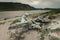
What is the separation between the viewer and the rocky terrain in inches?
220

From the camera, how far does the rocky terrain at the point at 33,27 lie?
558 cm

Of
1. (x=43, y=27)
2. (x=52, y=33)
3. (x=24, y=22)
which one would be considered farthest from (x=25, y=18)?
(x=52, y=33)

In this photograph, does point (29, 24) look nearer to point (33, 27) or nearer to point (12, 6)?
point (33, 27)

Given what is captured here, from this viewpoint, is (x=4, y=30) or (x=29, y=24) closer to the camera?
(x=29, y=24)

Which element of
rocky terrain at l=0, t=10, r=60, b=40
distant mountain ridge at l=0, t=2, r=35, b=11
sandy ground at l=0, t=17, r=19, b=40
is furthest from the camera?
distant mountain ridge at l=0, t=2, r=35, b=11

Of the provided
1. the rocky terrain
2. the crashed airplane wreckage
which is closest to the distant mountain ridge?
the rocky terrain

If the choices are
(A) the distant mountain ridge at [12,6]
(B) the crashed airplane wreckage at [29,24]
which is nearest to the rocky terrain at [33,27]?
(B) the crashed airplane wreckage at [29,24]

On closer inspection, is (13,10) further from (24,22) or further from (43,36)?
(43,36)

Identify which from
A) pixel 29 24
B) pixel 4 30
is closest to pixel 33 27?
pixel 29 24

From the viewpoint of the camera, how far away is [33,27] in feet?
19.5

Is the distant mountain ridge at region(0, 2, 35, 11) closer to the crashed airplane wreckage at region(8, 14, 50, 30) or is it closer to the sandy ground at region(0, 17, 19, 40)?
the sandy ground at region(0, 17, 19, 40)

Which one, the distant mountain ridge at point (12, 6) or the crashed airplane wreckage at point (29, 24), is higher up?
the distant mountain ridge at point (12, 6)

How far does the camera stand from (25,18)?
6262 mm

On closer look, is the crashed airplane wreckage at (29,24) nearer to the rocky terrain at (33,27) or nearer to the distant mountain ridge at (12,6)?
the rocky terrain at (33,27)
